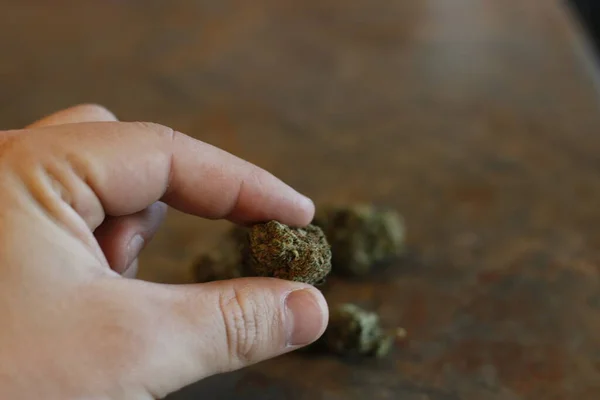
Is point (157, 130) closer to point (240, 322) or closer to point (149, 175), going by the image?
point (149, 175)

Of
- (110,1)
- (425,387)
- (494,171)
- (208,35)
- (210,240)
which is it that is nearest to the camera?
(425,387)

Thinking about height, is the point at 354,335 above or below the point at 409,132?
Answer: below

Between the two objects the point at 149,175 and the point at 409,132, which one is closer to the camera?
the point at 149,175

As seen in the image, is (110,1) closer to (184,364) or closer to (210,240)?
(210,240)

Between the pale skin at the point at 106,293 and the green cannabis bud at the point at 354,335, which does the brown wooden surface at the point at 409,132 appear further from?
the pale skin at the point at 106,293

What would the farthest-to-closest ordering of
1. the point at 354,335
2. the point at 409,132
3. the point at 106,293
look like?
the point at 409,132, the point at 354,335, the point at 106,293

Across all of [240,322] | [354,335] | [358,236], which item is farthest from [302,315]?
[358,236]

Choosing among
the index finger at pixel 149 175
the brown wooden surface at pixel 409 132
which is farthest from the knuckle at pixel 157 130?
the brown wooden surface at pixel 409 132

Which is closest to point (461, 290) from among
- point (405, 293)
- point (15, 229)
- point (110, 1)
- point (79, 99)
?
point (405, 293)
